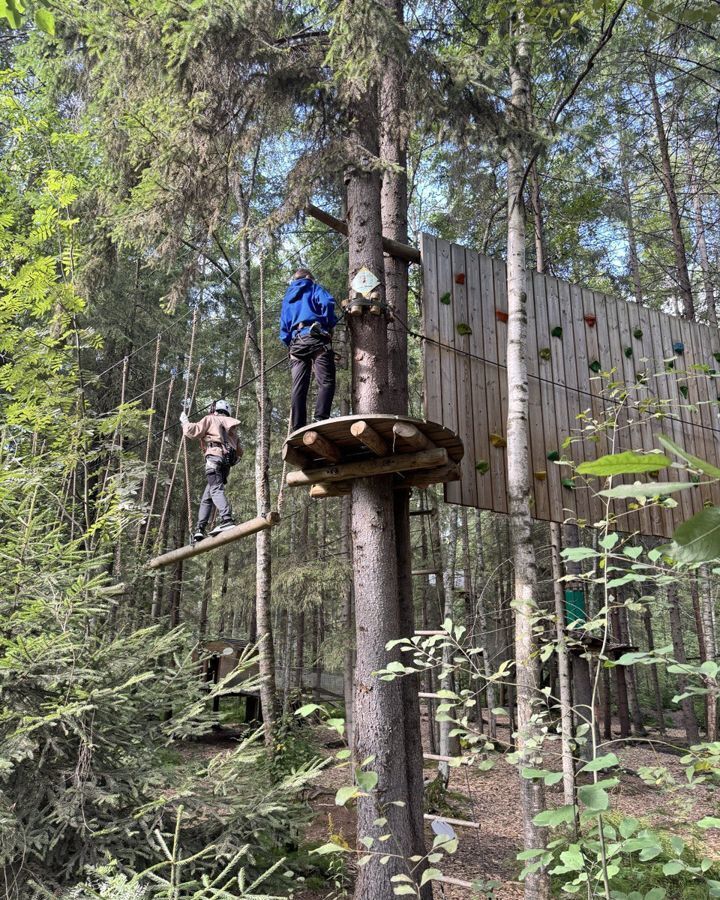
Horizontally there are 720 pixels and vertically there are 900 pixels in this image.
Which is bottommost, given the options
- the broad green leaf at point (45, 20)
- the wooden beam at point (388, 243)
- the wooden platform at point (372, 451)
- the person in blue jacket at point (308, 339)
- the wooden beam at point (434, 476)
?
the wooden beam at point (434, 476)

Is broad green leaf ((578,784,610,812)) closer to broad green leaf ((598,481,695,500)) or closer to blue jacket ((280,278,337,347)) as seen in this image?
broad green leaf ((598,481,695,500))

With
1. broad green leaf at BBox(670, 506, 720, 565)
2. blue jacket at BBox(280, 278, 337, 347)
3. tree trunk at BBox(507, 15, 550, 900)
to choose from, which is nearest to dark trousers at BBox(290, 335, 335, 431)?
blue jacket at BBox(280, 278, 337, 347)

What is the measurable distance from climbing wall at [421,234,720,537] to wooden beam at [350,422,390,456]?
0.67m

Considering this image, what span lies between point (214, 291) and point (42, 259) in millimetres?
9278

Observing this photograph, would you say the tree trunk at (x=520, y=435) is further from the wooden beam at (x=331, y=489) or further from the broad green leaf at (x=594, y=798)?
the broad green leaf at (x=594, y=798)

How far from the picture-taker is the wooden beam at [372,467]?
3939mm

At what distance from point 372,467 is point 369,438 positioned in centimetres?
38

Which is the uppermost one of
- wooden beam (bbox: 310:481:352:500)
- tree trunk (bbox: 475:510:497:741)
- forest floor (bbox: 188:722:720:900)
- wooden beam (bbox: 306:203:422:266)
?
wooden beam (bbox: 306:203:422:266)

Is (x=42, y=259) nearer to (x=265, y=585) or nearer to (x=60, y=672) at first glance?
(x=60, y=672)

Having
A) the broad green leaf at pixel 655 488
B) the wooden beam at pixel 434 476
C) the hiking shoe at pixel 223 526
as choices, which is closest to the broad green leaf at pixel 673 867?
the broad green leaf at pixel 655 488

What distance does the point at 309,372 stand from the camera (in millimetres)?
4594

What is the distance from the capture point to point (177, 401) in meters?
12.6

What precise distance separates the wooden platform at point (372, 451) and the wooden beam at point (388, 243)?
174 cm

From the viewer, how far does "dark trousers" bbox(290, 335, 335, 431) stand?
4.38 m
